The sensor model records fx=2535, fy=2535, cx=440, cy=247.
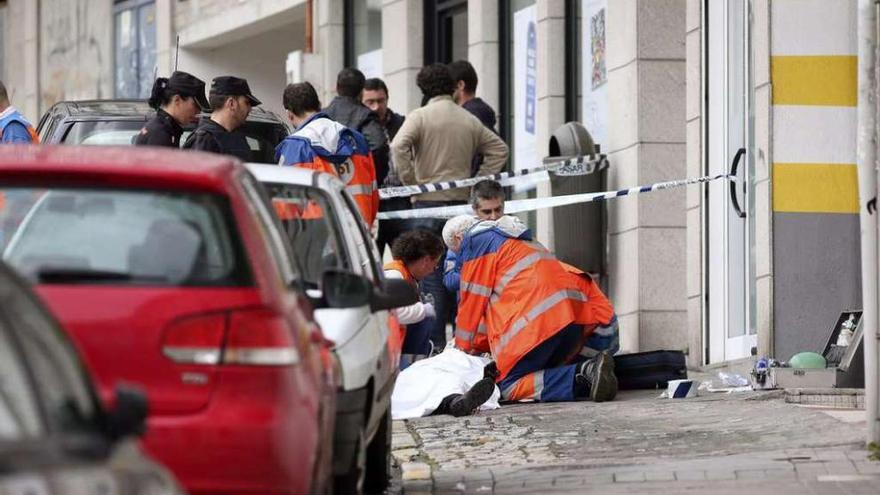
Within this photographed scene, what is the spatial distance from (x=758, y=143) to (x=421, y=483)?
548cm

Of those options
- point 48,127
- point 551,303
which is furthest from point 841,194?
point 48,127

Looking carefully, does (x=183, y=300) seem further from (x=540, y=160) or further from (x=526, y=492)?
(x=540, y=160)

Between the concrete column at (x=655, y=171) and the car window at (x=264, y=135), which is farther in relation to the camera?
the concrete column at (x=655, y=171)

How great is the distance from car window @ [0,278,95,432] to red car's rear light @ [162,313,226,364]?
1633 millimetres

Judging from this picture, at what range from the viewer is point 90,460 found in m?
4.97

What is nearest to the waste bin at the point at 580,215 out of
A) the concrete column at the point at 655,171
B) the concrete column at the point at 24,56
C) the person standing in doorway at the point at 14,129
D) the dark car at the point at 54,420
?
the concrete column at the point at 655,171

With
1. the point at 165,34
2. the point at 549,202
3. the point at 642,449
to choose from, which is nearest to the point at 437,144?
the point at 549,202

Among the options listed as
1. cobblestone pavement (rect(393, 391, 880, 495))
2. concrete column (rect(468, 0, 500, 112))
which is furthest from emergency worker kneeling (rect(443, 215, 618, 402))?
concrete column (rect(468, 0, 500, 112))

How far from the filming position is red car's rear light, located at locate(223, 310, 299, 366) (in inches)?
285

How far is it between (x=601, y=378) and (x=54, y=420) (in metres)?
9.31

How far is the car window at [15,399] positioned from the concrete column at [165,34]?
89.0ft

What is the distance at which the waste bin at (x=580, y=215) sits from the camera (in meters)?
Answer: 18.4

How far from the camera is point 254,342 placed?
724 centimetres

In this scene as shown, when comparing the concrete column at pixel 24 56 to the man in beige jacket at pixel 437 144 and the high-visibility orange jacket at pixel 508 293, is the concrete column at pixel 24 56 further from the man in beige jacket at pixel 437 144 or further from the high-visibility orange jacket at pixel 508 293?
the high-visibility orange jacket at pixel 508 293
